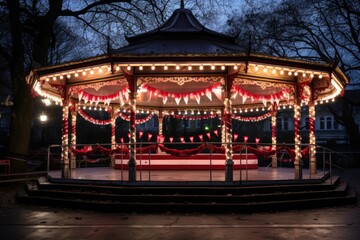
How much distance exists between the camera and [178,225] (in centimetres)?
937

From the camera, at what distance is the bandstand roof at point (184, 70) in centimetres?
1334

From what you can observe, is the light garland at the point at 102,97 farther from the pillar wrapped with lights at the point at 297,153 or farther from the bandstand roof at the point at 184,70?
the pillar wrapped with lights at the point at 297,153

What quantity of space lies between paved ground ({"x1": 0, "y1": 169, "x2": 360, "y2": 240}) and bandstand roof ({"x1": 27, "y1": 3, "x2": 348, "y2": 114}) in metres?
5.28

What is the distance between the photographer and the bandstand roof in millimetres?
13336

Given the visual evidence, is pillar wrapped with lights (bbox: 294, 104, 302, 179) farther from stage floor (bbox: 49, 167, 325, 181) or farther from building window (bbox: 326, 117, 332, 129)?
building window (bbox: 326, 117, 332, 129)

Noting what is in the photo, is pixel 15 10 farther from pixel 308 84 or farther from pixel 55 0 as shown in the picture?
pixel 308 84

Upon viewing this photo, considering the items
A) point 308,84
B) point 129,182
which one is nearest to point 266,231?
point 129,182

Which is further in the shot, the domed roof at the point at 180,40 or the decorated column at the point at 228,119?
the domed roof at the point at 180,40

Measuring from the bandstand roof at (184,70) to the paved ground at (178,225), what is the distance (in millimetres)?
5284

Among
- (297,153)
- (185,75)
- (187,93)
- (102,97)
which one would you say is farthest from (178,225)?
(102,97)

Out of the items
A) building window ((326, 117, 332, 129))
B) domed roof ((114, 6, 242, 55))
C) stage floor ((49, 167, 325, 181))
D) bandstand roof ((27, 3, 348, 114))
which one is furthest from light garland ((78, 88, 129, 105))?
building window ((326, 117, 332, 129))

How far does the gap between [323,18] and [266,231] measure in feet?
86.8

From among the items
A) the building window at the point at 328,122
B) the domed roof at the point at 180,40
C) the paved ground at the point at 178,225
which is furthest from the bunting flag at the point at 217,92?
the building window at the point at 328,122

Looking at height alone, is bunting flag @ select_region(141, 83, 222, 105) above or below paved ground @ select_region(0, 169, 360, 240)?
above
